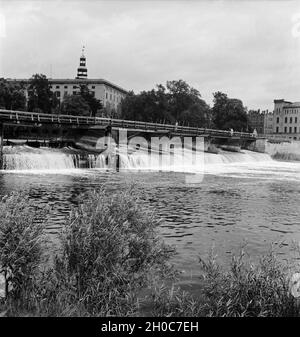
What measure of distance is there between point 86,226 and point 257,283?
3319 millimetres

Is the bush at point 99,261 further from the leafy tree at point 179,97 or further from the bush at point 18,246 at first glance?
the leafy tree at point 179,97

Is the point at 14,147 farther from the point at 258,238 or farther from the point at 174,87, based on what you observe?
the point at 174,87

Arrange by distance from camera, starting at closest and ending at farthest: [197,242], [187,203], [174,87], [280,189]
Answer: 1. [197,242]
2. [187,203]
3. [280,189]
4. [174,87]

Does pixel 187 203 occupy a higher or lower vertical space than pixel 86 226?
lower

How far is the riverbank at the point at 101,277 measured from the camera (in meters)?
7.82

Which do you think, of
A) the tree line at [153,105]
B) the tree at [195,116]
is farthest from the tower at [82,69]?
the tree at [195,116]

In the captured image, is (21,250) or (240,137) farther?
(240,137)

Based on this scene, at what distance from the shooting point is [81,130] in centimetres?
5984

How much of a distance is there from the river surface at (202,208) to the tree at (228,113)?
81.2 meters

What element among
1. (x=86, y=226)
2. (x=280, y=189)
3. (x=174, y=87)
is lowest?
(x=280, y=189)

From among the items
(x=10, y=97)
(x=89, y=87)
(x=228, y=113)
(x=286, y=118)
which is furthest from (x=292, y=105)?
(x=10, y=97)

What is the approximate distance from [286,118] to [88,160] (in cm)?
11551
